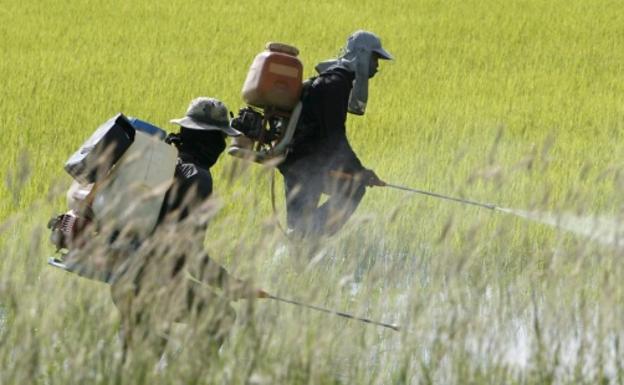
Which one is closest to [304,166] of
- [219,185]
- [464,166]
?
[219,185]

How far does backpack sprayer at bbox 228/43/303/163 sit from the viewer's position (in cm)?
600

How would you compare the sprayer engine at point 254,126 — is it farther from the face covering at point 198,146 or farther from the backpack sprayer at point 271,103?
the face covering at point 198,146

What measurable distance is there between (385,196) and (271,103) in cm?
164

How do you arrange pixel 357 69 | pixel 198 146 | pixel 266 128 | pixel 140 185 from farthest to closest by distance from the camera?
pixel 357 69, pixel 266 128, pixel 198 146, pixel 140 185

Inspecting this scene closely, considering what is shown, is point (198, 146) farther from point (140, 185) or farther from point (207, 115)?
point (140, 185)

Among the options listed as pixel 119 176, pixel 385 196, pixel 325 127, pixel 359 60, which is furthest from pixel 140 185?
pixel 385 196

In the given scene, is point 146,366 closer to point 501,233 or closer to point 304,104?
point 501,233

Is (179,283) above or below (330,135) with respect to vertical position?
below

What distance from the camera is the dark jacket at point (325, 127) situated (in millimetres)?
6102

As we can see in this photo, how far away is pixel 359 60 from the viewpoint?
20.4 ft

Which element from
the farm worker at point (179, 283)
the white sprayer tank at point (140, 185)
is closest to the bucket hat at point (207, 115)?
the farm worker at point (179, 283)

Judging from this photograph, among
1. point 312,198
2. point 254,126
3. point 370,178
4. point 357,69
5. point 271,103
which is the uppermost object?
point 357,69

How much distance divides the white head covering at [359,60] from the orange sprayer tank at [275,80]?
0.23 m

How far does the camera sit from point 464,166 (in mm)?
8039
